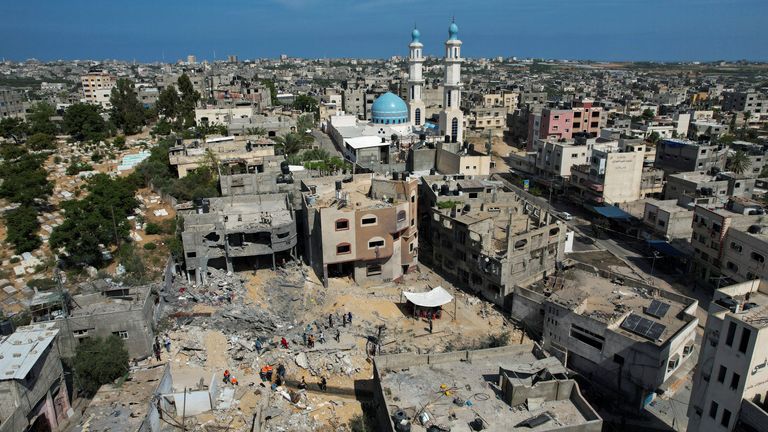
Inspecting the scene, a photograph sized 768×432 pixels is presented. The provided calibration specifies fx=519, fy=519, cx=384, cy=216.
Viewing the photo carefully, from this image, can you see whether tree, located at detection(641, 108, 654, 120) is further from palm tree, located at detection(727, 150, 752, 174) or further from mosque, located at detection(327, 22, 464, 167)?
mosque, located at detection(327, 22, 464, 167)

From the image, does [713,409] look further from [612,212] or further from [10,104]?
[10,104]

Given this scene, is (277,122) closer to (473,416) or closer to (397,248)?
(397,248)

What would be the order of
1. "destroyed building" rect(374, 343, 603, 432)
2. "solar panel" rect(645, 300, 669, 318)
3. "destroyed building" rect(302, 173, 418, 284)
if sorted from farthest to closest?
"destroyed building" rect(302, 173, 418, 284) < "solar panel" rect(645, 300, 669, 318) < "destroyed building" rect(374, 343, 603, 432)

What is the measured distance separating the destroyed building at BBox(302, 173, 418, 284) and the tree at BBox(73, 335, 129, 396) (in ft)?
40.9

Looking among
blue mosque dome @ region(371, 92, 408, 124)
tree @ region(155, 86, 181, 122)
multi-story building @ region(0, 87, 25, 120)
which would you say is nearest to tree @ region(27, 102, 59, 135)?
tree @ region(155, 86, 181, 122)

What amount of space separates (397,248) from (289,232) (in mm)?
6873

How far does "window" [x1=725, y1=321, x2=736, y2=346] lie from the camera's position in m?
16.4

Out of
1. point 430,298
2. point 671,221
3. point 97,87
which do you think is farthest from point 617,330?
point 97,87

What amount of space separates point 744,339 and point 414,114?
203 ft

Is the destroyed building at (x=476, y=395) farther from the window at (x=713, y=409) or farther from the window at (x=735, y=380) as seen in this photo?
the window at (x=735, y=380)

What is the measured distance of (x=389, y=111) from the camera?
227 ft

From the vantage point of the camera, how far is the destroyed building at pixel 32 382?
56.5ft

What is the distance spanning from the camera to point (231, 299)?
95.3 ft

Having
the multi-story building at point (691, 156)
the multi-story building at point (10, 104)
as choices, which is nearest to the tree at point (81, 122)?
the multi-story building at point (10, 104)
